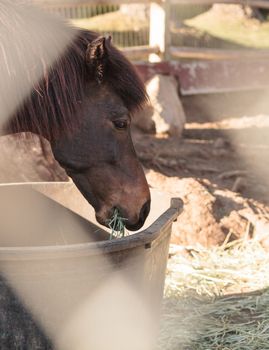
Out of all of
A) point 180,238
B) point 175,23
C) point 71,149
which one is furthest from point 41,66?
point 175,23

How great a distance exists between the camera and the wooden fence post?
736 centimetres

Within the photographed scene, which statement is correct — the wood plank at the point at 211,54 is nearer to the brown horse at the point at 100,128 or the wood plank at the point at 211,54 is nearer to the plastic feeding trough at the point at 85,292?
the brown horse at the point at 100,128

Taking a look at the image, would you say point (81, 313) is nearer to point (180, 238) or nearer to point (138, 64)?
point (180, 238)

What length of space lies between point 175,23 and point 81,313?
9469 mm

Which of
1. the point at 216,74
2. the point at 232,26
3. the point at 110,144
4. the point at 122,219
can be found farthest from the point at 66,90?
the point at 232,26

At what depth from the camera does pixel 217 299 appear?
3.50 meters

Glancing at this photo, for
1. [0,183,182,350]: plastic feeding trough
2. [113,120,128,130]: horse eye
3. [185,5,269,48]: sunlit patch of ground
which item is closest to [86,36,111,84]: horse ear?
[113,120,128,130]: horse eye

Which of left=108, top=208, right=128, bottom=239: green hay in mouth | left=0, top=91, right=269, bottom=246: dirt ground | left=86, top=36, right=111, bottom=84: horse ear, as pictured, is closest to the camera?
left=86, top=36, right=111, bottom=84: horse ear

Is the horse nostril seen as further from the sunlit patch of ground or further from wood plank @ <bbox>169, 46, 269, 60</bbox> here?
the sunlit patch of ground

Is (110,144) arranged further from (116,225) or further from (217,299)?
(217,299)

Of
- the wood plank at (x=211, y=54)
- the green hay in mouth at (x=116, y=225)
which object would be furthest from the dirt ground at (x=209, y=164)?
the wood plank at (x=211, y=54)

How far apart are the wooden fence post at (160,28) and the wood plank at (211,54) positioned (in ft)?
0.34

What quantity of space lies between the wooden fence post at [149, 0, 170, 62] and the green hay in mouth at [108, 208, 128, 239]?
4.92 meters

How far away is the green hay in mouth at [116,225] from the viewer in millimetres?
2768
